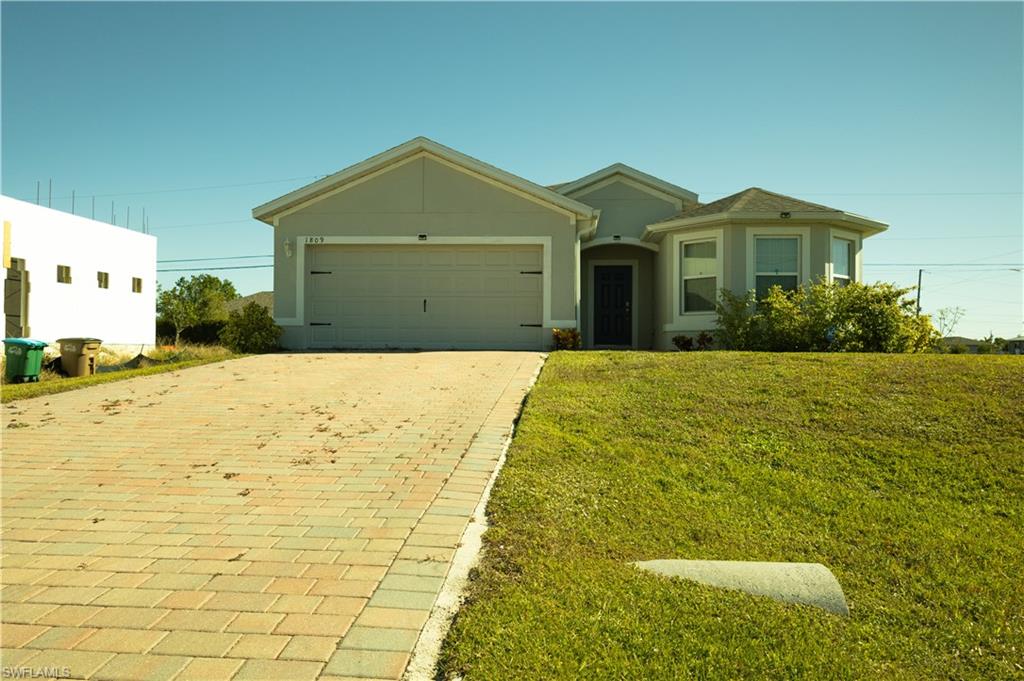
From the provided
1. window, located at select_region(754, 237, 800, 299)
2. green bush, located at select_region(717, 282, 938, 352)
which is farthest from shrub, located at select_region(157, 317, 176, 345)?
green bush, located at select_region(717, 282, 938, 352)

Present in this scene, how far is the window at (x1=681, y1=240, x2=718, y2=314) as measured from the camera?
658 inches

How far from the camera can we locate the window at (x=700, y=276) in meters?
16.7

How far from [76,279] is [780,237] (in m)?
26.3

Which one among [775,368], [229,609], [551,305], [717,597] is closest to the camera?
[229,609]

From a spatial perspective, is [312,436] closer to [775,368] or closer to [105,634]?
[105,634]

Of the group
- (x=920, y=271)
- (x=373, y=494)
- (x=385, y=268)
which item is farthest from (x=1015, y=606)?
(x=920, y=271)

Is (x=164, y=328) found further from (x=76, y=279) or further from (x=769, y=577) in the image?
(x=769, y=577)

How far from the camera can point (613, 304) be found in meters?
20.0

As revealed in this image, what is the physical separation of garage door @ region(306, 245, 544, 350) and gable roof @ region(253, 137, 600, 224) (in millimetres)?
1385

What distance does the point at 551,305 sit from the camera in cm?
1664

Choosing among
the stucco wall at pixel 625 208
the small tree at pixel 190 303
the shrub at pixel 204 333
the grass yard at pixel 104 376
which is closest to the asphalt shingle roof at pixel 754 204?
the stucco wall at pixel 625 208

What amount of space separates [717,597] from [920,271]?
63.6m

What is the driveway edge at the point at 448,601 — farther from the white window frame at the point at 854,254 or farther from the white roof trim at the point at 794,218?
the white window frame at the point at 854,254

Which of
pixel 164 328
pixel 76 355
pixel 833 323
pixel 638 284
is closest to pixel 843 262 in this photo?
pixel 833 323
